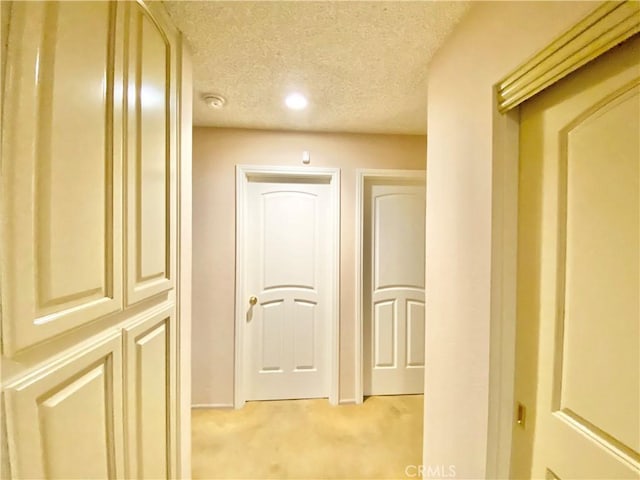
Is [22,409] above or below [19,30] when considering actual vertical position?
below

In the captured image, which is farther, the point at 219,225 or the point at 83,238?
the point at 219,225

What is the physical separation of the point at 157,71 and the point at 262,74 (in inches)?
27.0

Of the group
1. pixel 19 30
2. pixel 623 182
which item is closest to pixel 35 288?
pixel 19 30

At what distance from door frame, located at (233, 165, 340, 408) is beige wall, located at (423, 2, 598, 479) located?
101 centimetres

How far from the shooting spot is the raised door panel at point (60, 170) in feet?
1.49

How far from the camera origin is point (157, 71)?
0.94 m

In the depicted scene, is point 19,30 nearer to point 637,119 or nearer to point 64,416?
point 64,416

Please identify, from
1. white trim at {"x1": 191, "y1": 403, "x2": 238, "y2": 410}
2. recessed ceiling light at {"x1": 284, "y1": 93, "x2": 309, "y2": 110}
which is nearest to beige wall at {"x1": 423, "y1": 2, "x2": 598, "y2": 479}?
recessed ceiling light at {"x1": 284, "y1": 93, "x2": 309, "y2": 110}

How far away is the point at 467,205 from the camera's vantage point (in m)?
1.07

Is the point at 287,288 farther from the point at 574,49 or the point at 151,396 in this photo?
the point at 574,49

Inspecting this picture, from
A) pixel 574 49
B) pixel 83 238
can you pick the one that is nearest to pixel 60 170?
pixel 83 238

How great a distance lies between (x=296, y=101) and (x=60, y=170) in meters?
1.50

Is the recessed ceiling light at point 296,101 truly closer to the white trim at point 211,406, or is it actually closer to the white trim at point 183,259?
the white trim at point 183,259

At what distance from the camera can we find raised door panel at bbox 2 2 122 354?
0.45 m
